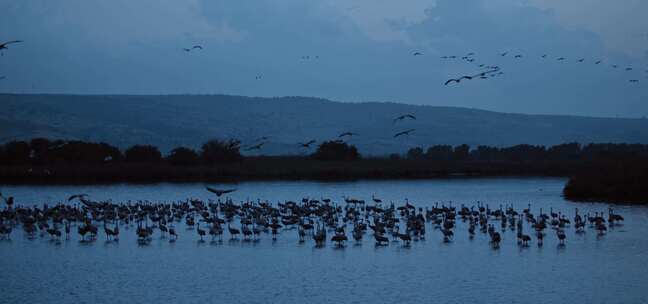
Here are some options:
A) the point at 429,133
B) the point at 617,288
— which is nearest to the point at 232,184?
the point at 617,288

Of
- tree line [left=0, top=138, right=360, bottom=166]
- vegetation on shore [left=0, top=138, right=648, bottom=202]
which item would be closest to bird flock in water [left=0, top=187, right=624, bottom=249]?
vegetation on shore [left=0, top=138, right=648, bottom=202]

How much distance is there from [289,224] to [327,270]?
8.75 m

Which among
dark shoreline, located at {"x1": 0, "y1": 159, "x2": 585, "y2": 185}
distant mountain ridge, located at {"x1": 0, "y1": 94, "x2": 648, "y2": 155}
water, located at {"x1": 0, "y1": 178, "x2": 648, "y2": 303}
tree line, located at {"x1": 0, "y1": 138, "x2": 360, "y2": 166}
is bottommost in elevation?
water, located at {"x1": 0, "y1": 178, "x2": 648, "y2": 303}

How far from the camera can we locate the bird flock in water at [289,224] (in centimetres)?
2731

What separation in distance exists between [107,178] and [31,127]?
65.7m

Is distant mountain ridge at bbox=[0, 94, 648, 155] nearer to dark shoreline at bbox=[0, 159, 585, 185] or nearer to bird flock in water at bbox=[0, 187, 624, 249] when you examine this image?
dark shoreline at bbox=[0, 159, 585, 185]

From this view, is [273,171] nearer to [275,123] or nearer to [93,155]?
[93,155]

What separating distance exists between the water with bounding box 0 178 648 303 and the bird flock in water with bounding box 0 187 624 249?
37 cm

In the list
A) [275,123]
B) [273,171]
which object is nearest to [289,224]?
[273,171]

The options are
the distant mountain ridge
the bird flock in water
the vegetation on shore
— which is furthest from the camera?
the distant mountain ridge

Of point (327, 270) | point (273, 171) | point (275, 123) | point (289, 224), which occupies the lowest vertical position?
point (327, 270)

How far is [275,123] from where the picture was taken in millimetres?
152750

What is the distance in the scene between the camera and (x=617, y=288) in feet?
63.6

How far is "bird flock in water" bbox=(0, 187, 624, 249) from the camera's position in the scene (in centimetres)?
2731
